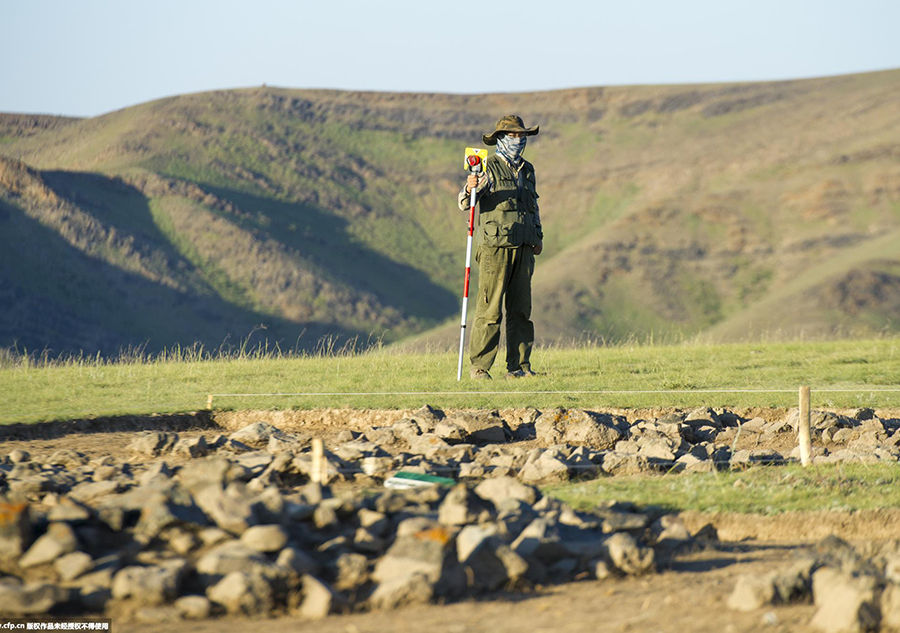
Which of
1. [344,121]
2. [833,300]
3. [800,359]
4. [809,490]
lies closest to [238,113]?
[344,121]

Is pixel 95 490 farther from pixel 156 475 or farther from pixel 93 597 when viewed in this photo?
pixel 93 597

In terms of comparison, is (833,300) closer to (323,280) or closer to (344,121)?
(323,280)

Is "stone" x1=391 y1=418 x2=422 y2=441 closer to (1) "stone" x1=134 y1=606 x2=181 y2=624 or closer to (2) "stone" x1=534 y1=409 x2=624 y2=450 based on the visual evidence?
(2) "stone" x1=534 y1=409 x2=624 y2=450

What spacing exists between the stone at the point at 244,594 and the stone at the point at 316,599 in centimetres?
16

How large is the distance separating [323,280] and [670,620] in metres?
61.9

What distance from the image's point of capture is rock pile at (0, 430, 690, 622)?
15.0 ft

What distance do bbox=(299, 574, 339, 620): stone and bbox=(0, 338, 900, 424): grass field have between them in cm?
523

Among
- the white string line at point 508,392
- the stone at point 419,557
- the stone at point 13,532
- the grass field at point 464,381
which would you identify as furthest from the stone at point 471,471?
the stone at point 13,532

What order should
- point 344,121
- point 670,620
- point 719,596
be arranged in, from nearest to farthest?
point 670,620
point 719,596
point 344,121

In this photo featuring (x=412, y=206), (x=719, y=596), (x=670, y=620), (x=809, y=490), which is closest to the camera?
(x=670, y=620)

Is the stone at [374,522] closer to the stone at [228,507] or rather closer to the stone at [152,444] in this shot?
the stone at [228,507]

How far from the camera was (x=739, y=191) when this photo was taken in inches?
2965

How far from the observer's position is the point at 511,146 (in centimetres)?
1131

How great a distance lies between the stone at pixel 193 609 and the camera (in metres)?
4.50
